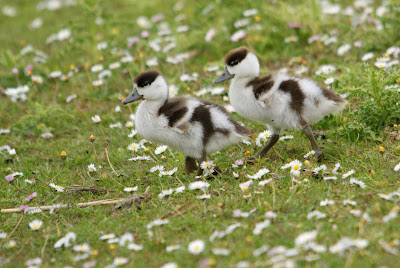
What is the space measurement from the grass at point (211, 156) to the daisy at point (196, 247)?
7cm

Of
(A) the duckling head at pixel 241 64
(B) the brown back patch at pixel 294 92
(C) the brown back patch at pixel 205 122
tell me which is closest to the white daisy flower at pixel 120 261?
(C) the brown back patch at pixel 205 122

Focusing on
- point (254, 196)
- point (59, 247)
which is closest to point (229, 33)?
point (254, 196)

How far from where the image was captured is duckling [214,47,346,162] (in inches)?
231

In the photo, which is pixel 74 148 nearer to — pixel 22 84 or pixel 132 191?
pixel 132 191

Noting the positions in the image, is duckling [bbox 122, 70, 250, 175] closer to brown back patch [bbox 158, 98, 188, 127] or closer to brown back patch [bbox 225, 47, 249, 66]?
brown back patch [bbox 158, 98, 188, 127]

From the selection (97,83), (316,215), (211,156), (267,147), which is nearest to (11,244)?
(211,156)

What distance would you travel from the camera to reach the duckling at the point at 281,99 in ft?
19.2

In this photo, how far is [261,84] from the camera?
5949mm

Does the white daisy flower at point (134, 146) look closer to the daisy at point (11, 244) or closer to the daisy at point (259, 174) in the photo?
the daisy at point (259, 174)

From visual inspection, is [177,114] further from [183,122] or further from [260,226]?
[260,226]

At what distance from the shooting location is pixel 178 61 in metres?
9.05

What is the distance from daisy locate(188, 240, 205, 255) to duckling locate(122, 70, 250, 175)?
158 cm

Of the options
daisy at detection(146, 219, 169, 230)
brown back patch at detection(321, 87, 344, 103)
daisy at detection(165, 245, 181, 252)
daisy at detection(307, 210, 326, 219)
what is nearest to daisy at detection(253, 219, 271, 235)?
daisy at detection(307, 210, 326, 219)

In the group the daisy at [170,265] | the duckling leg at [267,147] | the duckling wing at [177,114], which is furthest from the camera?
the duckling leg at [267,147]
